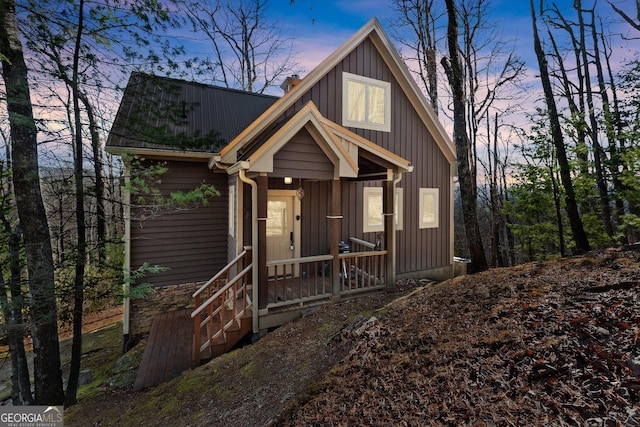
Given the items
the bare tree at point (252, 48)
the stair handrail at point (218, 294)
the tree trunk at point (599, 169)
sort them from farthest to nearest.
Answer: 1. the bare tree at point (252, 48)
2. the tree trunk at point (599, 169)
3. the stair handrail at point (218, 294)

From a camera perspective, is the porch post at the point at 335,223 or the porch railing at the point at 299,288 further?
the porch post at the point at 335,223

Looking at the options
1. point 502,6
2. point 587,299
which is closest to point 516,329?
point 587,299

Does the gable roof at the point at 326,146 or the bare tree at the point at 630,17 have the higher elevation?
the bare tree at the point at 630,17

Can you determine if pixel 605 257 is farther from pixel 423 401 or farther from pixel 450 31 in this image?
pixel 450 31

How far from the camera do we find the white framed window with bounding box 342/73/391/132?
798 centimetres

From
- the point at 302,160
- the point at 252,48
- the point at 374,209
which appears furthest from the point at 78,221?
the point at 252,48

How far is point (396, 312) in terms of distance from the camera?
453 centimetres

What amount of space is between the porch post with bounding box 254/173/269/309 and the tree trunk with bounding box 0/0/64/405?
2.80 meters

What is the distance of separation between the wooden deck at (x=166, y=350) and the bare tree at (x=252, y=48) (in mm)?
12843

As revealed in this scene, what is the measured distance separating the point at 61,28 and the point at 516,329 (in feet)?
21.1

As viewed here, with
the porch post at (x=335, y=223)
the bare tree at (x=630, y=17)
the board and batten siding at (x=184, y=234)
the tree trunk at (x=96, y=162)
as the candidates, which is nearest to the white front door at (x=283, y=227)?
the board and batten siding at (x=184, y=234)

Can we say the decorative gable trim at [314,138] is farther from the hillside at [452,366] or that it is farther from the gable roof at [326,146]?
the hillside at [452,366]

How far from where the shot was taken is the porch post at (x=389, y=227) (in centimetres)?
677

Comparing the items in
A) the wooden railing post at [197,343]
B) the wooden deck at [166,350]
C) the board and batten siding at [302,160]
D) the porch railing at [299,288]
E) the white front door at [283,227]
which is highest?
the board and batten siding at [302,160]
